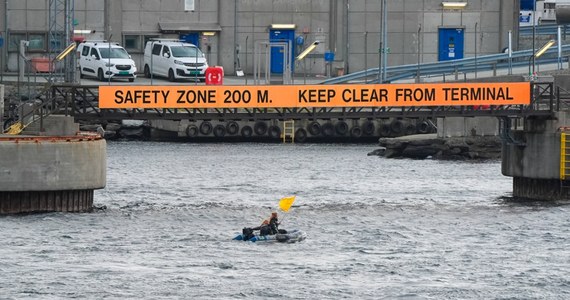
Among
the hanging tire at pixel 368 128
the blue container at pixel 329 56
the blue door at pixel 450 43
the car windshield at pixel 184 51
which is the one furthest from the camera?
the blue door at pixel 450 43

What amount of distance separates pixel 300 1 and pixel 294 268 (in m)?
62.9

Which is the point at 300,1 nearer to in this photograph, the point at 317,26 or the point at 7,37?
the point at 317,26

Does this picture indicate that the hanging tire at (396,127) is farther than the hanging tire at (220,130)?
Yes

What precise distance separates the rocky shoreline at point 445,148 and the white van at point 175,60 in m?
12.0

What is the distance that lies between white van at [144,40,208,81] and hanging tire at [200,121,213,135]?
383 cm

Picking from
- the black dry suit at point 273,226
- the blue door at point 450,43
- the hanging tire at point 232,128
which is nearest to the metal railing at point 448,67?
Result: the blue door at point 450,43

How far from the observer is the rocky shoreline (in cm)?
11150

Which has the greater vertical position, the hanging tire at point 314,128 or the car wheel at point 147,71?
the car wheel at point 147,71

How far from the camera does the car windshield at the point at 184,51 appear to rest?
385ft

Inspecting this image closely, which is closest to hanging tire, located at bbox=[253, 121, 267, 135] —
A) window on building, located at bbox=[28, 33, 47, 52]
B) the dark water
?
window on building, located at bbox=[28, 33, 47, 52]

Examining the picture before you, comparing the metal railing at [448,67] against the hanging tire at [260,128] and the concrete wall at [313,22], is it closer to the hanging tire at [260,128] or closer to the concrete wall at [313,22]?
the concrete wall at [313,22]

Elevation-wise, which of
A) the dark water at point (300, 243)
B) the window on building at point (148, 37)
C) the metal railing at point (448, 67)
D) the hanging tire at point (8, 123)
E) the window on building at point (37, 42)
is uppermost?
the window on building at point (148, 37)

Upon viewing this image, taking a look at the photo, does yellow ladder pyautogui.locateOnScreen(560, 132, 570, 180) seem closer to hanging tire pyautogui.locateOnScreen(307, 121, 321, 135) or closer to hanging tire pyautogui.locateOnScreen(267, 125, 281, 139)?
hanging tire pyautogui.locateOnScreen(307, 121, 321, 135)

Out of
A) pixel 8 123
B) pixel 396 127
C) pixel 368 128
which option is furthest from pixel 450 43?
pixel 8 123
